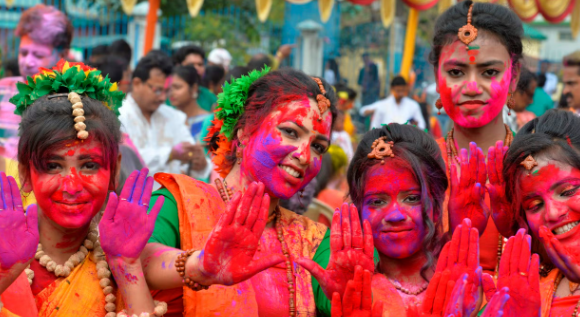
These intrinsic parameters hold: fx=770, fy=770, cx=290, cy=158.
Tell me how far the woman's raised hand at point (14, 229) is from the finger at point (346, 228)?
105cm

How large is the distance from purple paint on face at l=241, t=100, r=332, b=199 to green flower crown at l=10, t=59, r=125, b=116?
0.63 m

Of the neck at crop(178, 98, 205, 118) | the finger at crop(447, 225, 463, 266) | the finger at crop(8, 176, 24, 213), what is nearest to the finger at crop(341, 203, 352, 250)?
the finger at crop(447, 225, 463, 266)

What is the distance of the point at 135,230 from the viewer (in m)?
2.73

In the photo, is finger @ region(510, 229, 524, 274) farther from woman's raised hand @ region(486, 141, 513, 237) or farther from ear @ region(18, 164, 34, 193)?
ear @ region(18, 164, 34, 193)

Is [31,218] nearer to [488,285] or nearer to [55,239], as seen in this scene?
[55,239]

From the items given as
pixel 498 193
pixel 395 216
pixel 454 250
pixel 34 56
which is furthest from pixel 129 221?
pixel 34 56

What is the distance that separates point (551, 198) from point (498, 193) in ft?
0.93

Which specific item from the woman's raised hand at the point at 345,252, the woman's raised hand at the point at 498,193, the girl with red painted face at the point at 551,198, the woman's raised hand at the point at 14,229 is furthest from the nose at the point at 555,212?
the woman's raised hand at the point at 14,229

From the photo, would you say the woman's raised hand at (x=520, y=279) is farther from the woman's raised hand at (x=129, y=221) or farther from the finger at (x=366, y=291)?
the woman's raised hand at (x=129, y=221)

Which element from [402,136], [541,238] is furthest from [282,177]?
[541,238]

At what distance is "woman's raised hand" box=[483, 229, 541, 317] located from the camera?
2.68m

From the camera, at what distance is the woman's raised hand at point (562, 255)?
2846 mm

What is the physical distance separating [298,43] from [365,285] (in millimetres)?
10242

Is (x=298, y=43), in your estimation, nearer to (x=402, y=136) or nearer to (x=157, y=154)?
(x=157, y=154)
